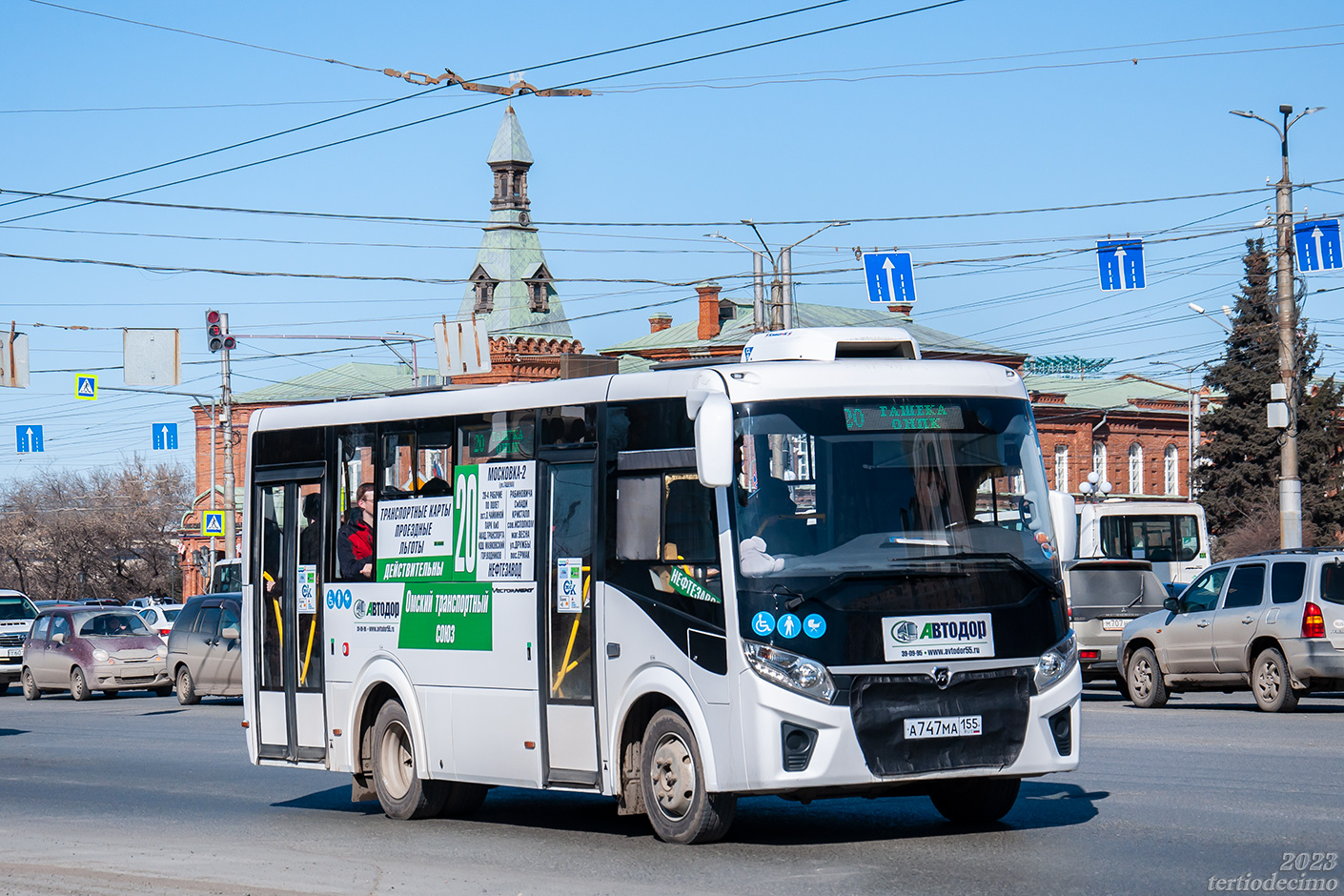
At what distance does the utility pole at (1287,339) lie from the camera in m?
30.9

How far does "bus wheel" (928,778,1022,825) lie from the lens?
35.9 ft

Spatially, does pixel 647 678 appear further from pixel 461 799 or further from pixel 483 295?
pixel 483 295

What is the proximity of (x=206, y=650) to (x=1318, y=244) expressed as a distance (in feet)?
62.9

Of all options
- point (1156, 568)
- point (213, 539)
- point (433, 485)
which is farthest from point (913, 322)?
point (433, 485)

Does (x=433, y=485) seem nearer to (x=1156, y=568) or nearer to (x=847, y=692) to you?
(x=847, y=692)

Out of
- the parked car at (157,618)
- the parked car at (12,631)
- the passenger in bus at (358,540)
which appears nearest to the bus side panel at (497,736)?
the passenger in bus at (358,540)

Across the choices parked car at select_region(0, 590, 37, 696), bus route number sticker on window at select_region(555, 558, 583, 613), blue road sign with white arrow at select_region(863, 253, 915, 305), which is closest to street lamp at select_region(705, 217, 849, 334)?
blue road sign with white arrow at select_region(863, 253, 915, 305)

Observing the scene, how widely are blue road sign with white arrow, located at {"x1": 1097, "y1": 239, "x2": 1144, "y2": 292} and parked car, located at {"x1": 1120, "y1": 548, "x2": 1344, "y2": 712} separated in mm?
9556

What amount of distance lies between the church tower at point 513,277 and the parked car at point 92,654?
52.5m

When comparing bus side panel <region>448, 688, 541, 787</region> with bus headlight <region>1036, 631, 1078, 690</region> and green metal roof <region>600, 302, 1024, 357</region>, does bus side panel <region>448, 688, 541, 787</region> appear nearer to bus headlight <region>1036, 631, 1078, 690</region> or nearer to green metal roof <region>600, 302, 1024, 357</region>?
bus headlight <region>1036, 631, 1078, 690</region>

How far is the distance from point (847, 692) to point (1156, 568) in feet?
92.3

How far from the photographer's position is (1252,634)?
20688 millimetres

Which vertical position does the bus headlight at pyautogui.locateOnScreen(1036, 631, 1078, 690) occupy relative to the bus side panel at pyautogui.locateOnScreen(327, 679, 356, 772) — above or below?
above

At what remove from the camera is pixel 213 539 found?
65.5m
